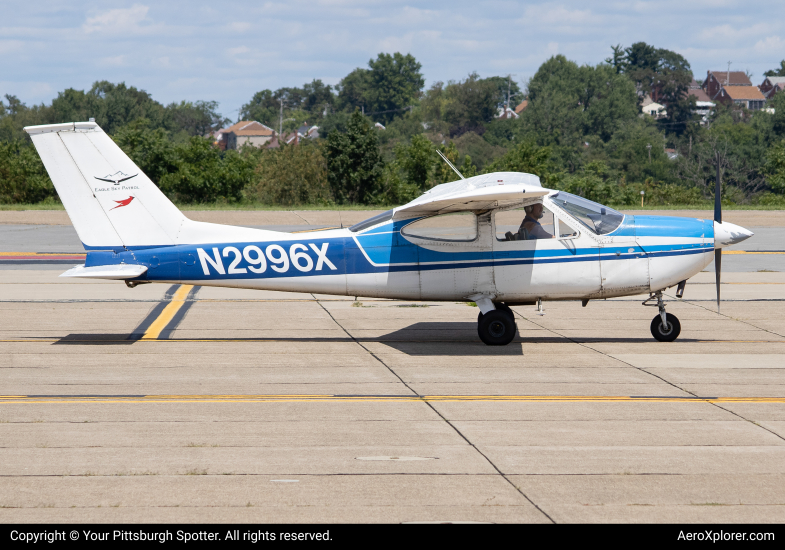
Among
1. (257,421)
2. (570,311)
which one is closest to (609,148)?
(570,311)

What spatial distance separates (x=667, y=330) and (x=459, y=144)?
408 ft

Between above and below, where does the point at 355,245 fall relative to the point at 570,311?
above

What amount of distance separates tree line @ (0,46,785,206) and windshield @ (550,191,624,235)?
82.1ft

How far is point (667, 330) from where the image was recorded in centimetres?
1259

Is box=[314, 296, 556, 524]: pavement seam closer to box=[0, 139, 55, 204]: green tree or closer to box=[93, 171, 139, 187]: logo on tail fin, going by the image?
box=[93, 171, 139, 187]: logo on tail fin

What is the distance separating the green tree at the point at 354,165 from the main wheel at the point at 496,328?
4070 cm

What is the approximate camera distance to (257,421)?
330 inches

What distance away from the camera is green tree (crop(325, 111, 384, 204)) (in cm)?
5275

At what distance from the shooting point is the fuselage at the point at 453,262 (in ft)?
39.4

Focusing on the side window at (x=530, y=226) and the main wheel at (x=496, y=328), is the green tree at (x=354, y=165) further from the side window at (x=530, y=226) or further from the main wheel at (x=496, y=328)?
the main wheel at (x=496, y=328)

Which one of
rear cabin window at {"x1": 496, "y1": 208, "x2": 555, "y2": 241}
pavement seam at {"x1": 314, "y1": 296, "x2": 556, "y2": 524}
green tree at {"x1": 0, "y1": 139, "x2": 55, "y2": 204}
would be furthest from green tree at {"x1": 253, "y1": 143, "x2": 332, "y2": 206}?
rear cabin window at {"x1": 496, "y1": 208, "x2": 555, "y2": 241}

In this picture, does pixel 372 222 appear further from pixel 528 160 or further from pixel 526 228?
pixel 528 160
